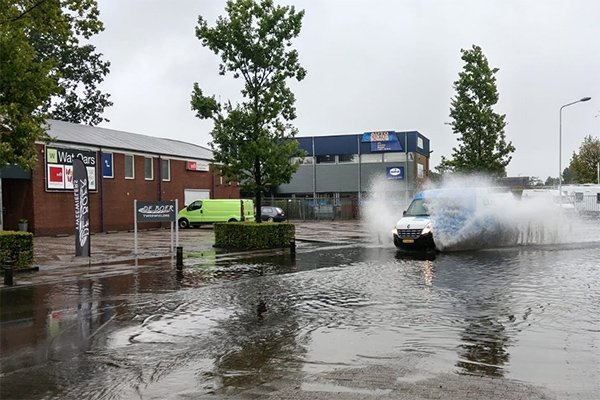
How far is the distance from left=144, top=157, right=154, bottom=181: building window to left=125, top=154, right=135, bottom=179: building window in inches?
44.5

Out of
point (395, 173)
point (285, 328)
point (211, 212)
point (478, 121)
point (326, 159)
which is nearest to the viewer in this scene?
point (285, 328)

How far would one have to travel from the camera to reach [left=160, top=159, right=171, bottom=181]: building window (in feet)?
121

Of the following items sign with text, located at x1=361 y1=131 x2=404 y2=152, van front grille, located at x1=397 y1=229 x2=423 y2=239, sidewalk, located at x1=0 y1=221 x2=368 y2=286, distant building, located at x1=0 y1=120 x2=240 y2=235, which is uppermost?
sign with text, located at x1=361 y1=131 x2=404 y2=152

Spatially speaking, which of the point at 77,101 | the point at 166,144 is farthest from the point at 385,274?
the point at 77,101

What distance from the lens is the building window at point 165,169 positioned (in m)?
37.0

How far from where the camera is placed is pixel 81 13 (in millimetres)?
15688

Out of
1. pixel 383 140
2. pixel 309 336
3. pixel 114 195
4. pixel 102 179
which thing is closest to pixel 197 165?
pixel 114 195

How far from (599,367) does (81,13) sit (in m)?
15.0

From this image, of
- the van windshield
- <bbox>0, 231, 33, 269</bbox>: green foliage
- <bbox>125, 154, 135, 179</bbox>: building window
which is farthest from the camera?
<bbox>125, 154, 135, 179</bbox>: building window

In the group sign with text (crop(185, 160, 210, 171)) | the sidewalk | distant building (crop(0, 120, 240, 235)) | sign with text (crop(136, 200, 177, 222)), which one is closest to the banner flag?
the sidewalk

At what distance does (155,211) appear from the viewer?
19.0 meters

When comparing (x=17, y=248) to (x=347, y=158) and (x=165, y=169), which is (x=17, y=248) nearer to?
(x=165, y=169)

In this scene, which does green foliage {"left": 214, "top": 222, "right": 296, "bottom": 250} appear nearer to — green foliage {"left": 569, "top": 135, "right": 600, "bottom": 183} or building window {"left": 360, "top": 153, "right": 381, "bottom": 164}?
building window {"left": 360, "top": 153, "right": 381, "bottom": 164}

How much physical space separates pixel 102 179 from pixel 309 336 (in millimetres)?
27781
